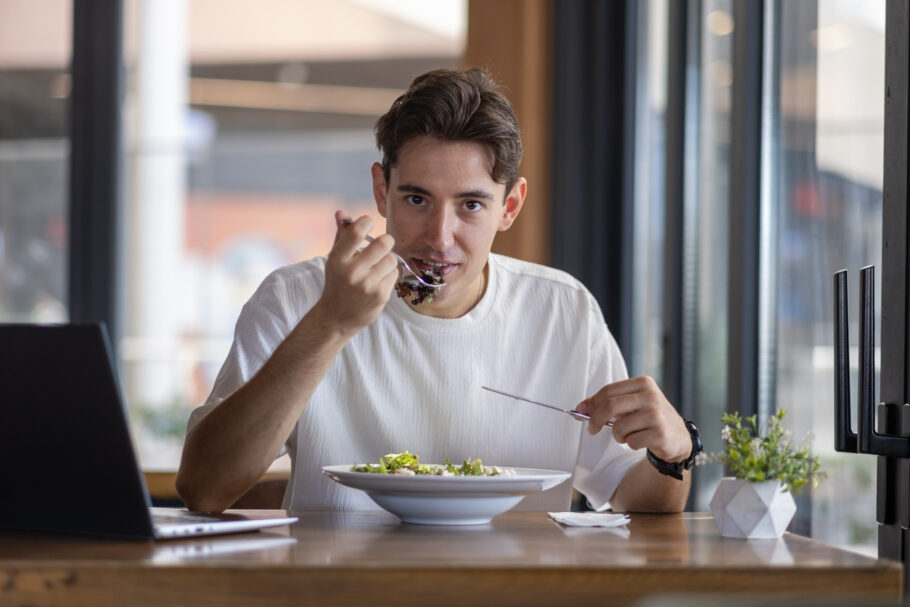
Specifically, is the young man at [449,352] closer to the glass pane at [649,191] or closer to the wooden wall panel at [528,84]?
the glass pane at [649,191]

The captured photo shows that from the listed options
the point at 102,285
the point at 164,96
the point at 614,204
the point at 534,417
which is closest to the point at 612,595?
the point at 534,417

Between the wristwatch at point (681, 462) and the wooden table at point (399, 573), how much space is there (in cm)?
39

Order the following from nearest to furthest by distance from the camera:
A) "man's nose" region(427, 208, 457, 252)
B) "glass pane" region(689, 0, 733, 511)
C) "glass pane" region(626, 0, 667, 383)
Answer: "man's nose" region(427, 208, 457, 252), "glass pane" region(689, 0, 733, 511), "glass pane" region(626, 0, 667, 383)

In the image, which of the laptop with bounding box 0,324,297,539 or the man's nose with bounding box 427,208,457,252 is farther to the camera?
the man's nose with bounding box 427,208,457,252

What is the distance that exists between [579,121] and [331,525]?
2.49m

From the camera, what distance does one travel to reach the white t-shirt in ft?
6.41

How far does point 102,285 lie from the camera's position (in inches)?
187

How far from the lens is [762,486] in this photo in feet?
4.52

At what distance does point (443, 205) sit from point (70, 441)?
2.77 ft

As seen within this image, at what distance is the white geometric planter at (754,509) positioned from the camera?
4.53ft

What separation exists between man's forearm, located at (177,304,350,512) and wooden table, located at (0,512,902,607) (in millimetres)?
329

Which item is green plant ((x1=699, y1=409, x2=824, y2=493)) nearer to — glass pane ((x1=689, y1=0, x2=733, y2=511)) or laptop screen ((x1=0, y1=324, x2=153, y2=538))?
laptop screen ((x1=0, y1=324, x2=153, y2=538))

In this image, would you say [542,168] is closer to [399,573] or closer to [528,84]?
[528,84]

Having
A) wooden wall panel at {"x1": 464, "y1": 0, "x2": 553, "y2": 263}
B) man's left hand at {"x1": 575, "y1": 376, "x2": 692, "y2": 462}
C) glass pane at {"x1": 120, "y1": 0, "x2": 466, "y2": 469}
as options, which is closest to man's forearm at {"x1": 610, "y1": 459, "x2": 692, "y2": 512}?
man's left hand at {"x1": 575, "y1": 376, "x2": 692, "y2": 462}
